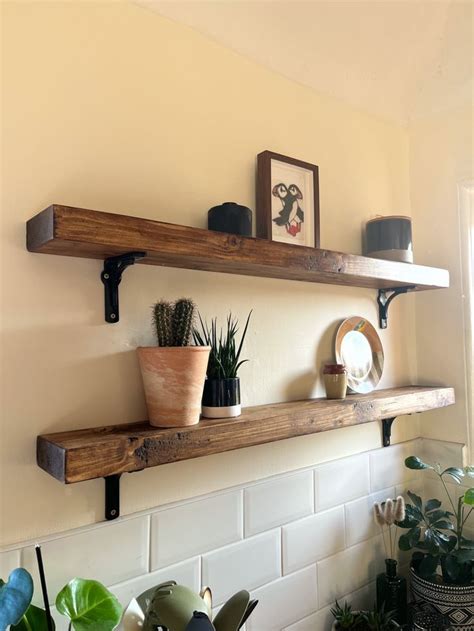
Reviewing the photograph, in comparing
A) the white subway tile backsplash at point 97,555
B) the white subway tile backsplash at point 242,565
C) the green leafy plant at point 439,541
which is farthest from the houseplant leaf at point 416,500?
the white subway tile backsplash at point 97,555

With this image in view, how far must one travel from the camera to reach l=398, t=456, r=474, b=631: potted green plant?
1.12 m

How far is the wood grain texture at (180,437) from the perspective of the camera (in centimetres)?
66

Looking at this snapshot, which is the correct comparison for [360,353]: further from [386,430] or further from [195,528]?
[195,528]

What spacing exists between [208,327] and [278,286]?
0.76 ft

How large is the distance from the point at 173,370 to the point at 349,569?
82cm

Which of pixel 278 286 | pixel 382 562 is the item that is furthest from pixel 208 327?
pixel 382 562

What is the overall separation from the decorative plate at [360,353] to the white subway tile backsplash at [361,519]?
31 centimetres

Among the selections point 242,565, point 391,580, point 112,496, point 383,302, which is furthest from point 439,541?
point 112,496

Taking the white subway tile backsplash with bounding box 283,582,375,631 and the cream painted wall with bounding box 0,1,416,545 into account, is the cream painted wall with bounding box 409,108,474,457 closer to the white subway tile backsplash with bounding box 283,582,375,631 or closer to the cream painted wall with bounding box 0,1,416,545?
the cream painted wall with bounding box 0,1,416,545

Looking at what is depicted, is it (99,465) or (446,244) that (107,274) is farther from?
(446,244)

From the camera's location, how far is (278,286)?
1107 mm

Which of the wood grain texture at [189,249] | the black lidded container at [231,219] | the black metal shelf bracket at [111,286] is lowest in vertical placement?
the black metal shelf bracket at [111,286]

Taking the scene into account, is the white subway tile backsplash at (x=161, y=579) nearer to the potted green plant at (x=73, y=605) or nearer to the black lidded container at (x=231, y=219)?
the potted green plant at (x=73, y=605)

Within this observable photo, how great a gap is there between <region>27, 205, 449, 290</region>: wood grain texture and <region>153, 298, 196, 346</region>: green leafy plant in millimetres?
94
